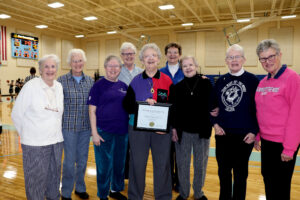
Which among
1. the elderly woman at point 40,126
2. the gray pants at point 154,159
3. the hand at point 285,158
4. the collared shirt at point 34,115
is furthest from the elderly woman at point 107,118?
the hand at point 285,158

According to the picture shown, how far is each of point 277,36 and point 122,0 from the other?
9.81 metres

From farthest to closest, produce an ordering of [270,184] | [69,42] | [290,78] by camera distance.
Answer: [69,42]
[270,184]
[290,78]

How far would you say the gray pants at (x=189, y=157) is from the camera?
2.45 metres

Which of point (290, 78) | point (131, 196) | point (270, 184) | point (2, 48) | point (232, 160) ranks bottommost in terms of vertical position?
point (131, 196)

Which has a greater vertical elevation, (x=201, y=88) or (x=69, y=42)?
(x=69, y=42)

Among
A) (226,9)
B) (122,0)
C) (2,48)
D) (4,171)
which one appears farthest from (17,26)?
(4,171)

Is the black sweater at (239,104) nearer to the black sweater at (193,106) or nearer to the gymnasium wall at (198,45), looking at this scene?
the black sweater at (193,106)

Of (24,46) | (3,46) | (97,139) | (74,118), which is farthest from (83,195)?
(24,46)

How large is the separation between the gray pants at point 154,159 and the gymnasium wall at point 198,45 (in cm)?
1434

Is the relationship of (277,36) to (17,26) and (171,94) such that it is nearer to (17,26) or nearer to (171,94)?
(171,94)

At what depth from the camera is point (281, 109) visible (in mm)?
1781

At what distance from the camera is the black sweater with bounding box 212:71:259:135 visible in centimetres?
200

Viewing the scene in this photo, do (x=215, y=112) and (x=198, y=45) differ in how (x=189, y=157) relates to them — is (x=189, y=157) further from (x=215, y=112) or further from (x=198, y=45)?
(x=198, y=45)

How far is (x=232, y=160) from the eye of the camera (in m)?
2.09
